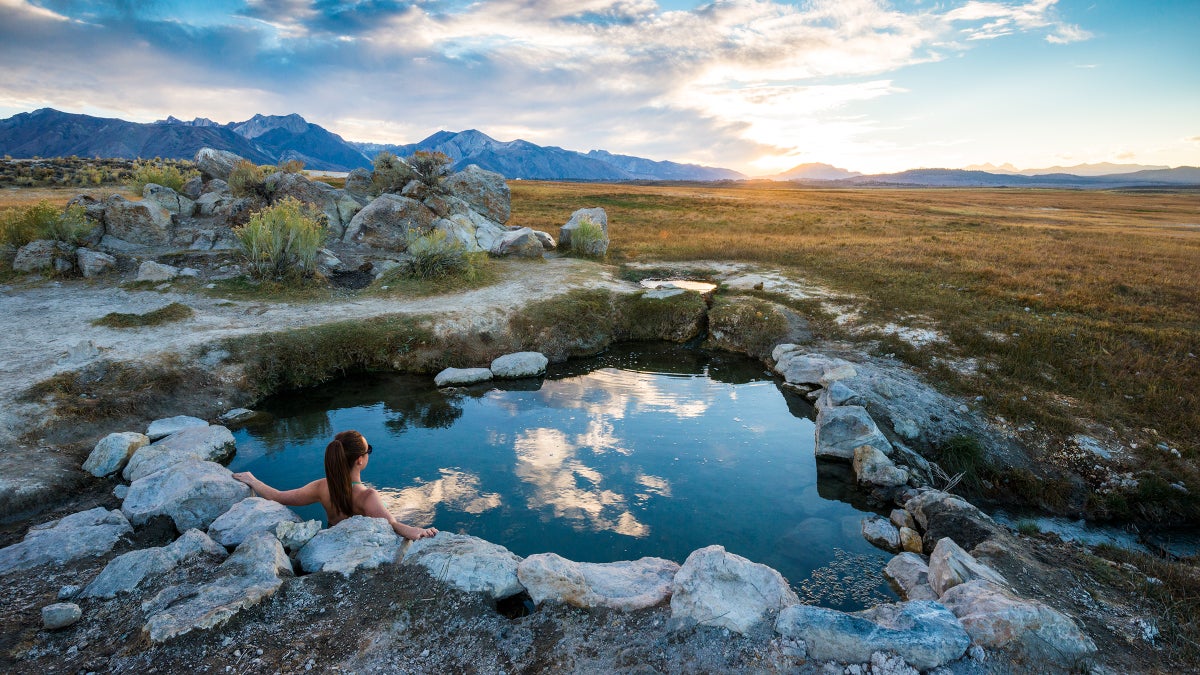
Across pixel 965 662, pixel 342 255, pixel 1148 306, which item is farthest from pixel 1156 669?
pixel 342 255

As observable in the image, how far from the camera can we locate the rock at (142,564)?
6629 mm

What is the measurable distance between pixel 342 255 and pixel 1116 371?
29.3m

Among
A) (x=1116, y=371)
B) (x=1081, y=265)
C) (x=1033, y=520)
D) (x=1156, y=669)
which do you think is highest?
(x=1081, y=265)

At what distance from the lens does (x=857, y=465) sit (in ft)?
38.3

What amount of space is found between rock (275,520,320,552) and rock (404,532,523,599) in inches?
62.5

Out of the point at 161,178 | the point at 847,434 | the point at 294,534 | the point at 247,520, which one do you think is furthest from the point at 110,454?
the point at 161,178

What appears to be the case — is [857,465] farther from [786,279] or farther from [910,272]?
[910,272]

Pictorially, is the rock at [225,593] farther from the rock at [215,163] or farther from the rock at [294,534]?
the rock at [215,163]

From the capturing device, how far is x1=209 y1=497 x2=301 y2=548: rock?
802cm

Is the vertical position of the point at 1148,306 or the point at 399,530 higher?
the point at 1148,306

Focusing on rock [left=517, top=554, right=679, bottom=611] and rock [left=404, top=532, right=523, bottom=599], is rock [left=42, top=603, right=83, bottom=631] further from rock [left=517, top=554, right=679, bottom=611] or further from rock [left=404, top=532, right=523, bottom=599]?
rock [left=517, top=554, right=679, bottom=611]

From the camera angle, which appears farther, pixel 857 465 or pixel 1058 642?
pixel 857 465

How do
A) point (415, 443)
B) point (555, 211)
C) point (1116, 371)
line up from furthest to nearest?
point (555, 211) < point (1116, 371) < point (415, 443)

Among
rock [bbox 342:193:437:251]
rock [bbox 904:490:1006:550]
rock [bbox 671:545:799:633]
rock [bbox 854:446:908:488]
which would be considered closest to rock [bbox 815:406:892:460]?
rock [bbox 854:446:908:488]
